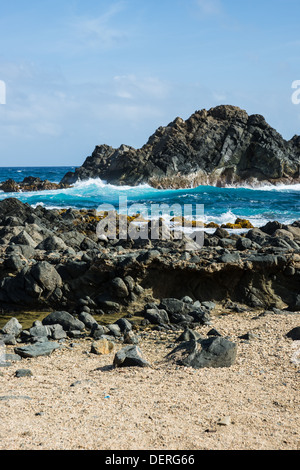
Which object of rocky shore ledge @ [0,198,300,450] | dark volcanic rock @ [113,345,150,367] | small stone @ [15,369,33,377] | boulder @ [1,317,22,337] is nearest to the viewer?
rocky shore ledge @ [0,198,300,450]

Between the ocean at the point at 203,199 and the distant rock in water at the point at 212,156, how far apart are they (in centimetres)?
142

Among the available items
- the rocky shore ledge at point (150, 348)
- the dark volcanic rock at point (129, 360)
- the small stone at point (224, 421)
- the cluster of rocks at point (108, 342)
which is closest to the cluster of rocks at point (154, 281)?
the rocky shore ledge at point (150, 348)

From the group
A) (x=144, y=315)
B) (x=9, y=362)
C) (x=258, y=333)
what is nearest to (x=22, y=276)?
(x=144, y=315)

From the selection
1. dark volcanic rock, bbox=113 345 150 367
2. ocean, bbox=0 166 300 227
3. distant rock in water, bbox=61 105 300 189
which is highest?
distant rock in water, bbox=61 105 300 189

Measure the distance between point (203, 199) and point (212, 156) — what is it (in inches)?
472

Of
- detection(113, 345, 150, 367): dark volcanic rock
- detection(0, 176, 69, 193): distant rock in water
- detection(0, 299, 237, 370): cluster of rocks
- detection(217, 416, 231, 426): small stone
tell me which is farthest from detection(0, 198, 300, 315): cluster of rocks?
detection(0, 176, 69, 193): distant rock in water

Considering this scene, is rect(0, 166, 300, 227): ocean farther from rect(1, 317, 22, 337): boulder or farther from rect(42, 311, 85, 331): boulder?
rect(1, 317, 22, 337): boulder

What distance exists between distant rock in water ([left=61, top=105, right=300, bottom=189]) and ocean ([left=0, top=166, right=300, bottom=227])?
142 centimetres

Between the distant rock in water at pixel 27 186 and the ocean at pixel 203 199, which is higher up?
the distant rock in water at pixel 27 186

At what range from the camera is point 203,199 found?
34.9 metres

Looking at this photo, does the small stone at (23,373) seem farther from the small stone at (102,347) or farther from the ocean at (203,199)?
the ocean at (203,199)

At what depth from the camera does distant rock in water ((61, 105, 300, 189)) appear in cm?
4444

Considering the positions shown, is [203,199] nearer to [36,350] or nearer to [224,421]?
[36,350]

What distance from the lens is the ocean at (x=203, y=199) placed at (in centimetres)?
2604
